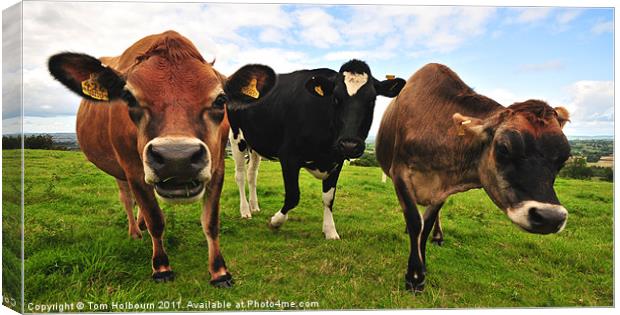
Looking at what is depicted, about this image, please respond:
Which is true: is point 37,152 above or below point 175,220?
above

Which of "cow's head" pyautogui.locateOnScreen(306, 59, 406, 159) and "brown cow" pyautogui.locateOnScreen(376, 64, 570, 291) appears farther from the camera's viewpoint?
"cow's head" pyautogui.locateOnScreen(306, 59, 406, 159)

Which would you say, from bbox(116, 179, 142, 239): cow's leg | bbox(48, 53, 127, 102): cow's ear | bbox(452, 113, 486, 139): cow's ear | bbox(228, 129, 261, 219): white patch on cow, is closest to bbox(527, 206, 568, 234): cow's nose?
bbox(452, 113, 486, 139): cow's ear

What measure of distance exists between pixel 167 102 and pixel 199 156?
56 centimetres

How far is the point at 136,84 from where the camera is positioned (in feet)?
12.2

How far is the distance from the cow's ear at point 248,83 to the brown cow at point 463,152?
1.68 meters

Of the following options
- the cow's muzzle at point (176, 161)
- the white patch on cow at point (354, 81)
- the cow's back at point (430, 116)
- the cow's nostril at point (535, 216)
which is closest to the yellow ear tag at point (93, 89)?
the cow's muzzle at point (176, 161)

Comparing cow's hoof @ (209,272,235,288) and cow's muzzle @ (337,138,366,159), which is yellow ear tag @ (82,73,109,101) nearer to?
cow's hoof @ (209,272,235,288)

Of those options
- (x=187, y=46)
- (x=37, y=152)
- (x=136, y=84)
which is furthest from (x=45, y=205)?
(x=187, y=46)

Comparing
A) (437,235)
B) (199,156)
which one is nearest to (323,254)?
(437,235)

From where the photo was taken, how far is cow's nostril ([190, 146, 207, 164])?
3.39 metres

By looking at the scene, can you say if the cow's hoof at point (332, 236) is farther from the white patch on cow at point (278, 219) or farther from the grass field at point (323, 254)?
the white patch on cow at point (278, 219)

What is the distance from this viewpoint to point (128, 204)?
5.72 metres

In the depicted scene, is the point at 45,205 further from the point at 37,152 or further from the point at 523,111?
the point at 523,111

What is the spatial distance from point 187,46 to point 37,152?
5.94 ft
